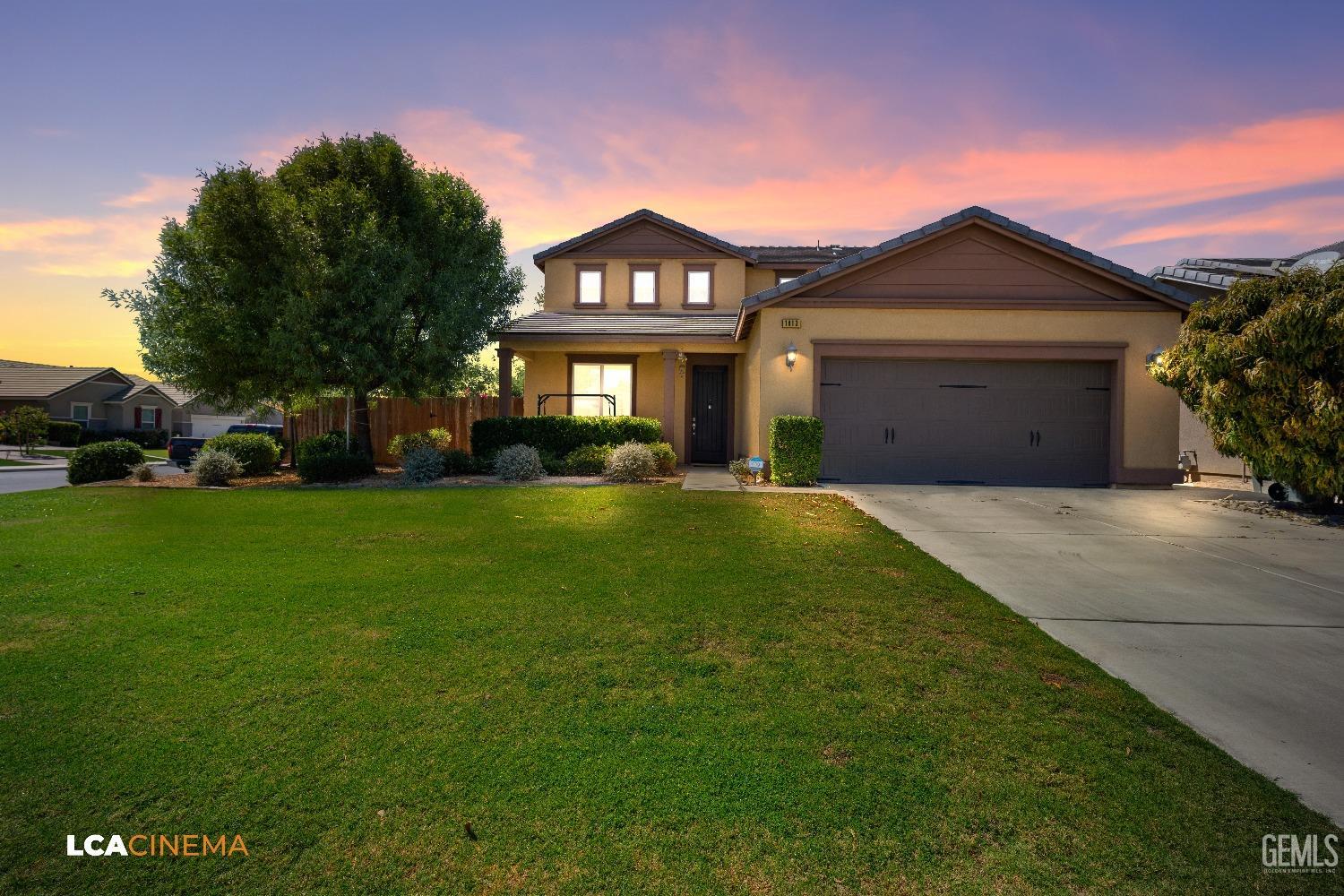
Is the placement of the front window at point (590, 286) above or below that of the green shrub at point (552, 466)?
above

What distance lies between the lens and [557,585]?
510 centimetres

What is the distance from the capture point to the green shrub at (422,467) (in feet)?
42.4

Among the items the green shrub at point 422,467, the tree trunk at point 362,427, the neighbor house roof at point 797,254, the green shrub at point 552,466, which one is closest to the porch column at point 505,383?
the green shrub at point 552,466

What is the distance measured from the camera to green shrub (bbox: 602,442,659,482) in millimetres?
12578

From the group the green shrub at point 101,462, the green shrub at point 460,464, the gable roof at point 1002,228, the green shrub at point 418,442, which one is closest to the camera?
the gable roof at point 1002,228

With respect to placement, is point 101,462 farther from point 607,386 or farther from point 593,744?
point 593,744

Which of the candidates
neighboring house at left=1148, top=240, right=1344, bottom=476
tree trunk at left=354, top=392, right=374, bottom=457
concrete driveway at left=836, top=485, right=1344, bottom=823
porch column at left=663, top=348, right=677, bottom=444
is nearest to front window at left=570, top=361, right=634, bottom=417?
porch column at left=663, top=348, right=677, bottom=444

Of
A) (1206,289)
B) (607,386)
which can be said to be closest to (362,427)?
(607,386)

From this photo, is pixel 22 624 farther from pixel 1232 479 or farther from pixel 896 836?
pixel 1232 479

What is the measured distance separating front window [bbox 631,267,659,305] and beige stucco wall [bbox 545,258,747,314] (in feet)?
0.44

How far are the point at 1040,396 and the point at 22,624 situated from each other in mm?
15013

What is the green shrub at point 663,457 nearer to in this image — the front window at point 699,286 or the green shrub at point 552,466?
the green shrub at point 552,466

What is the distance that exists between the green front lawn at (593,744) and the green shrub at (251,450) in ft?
33.5

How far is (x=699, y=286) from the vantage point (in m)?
18.6
